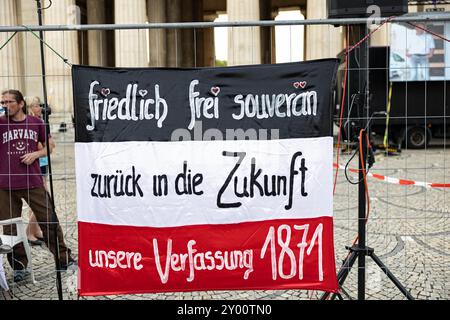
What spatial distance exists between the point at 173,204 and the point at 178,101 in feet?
2.41

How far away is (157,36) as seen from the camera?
3191cm

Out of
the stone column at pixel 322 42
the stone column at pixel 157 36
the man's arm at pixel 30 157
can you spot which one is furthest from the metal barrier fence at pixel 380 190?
the stone column at pixel 157 36

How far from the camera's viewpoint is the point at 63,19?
24.6 metres

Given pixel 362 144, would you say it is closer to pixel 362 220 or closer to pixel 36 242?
pixel 362 220

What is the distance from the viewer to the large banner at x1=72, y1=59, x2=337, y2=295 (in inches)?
124

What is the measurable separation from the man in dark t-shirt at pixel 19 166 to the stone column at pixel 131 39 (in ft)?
62.1

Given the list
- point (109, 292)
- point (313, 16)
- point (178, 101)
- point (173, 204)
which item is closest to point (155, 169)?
point (173, 204)

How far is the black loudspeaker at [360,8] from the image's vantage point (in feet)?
11.2

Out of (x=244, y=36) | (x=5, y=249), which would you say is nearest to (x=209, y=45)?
(x=244, y=36)

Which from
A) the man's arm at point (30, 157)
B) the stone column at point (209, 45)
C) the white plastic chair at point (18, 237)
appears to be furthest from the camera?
the stone column at point (209, 45)

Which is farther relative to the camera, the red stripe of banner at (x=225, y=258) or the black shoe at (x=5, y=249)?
the black shoe at (x=5, y=249)

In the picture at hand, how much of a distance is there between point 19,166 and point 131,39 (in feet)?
66.8

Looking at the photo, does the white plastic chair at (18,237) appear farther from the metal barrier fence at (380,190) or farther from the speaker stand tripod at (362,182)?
the speaker stand tripod at (362,182)
